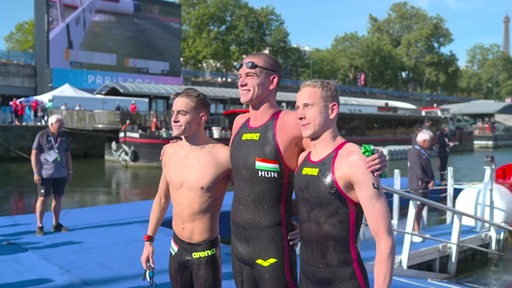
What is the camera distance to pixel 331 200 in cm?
243

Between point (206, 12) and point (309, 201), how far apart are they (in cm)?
5231

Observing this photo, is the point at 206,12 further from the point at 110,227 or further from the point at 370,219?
the point at 370,219

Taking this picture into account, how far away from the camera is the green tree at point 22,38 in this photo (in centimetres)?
5688

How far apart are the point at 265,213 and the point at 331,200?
0.55 m

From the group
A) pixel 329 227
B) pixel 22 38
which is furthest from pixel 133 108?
pixel 22 38

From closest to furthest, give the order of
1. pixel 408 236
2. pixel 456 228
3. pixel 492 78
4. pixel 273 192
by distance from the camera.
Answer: pixel 273 192 < pixel 408 236 < pixel 456 228 < pixel 492 78

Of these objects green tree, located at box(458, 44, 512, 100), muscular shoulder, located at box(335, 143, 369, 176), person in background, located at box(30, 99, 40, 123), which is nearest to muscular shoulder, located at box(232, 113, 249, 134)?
muscular shoulder, located at box(335, 143, 369, 176)

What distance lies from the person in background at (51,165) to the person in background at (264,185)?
4.74 metres

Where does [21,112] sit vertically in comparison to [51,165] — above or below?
above

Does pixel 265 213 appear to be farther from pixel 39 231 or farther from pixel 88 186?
pixel 88 186

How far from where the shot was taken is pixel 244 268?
116 inches

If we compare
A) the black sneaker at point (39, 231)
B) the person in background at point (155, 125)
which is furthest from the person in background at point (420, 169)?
the person in background at point (155, 125)

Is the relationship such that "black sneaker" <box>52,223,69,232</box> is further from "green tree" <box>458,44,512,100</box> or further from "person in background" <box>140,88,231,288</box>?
"green tree" <box>458,44,512,100</box>

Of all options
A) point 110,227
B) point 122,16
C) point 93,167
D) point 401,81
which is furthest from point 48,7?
point 401,81
